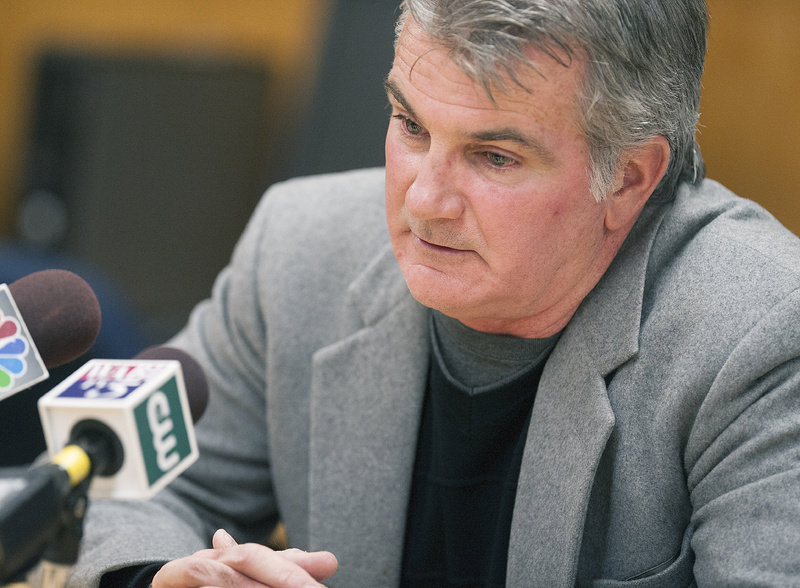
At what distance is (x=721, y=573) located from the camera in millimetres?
969

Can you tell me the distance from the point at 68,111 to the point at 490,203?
244cm

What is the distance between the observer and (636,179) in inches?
45.6

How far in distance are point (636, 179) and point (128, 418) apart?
0.78 meters

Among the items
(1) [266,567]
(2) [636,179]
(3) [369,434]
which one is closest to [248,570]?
(1) [266,567]

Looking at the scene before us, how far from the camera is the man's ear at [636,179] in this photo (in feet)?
3.69

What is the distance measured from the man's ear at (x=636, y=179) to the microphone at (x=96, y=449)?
66 centimetres

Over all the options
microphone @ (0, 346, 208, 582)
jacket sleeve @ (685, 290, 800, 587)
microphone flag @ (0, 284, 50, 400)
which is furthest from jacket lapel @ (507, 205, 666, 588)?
microphone flag @ (0, 284, 50, 400)

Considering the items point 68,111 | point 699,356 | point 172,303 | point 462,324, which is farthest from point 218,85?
point 699,356

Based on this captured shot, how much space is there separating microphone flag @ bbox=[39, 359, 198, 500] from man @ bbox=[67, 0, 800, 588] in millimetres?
255

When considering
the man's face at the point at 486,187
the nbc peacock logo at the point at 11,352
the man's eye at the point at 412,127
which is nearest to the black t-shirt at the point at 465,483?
the man's face at the point at 486,187

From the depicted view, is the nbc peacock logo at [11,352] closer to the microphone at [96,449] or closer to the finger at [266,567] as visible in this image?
the microphone at [96,449]

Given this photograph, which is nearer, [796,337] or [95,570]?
[796,337]

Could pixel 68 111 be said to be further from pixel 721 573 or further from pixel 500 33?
pixel 721 573

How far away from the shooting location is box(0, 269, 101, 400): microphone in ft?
2.29
